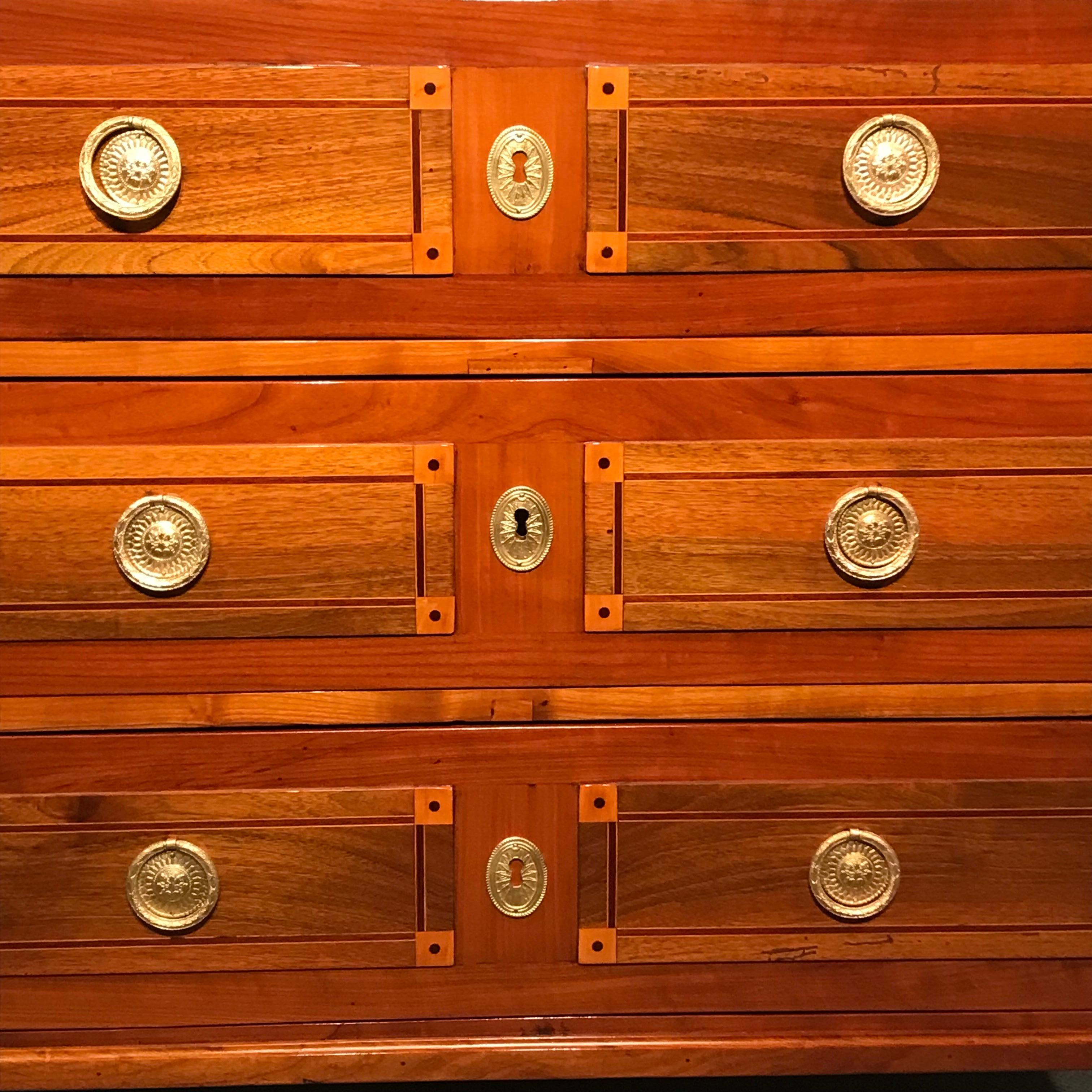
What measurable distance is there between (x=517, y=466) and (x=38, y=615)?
1.20 ft

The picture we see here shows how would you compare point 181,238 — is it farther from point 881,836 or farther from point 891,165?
point 881,836

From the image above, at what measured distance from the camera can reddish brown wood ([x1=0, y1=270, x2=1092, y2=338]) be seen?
0.82 m

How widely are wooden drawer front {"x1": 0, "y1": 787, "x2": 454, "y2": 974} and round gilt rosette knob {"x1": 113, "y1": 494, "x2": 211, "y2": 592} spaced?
0.17 meters

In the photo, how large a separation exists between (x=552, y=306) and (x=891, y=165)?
10.1 inches

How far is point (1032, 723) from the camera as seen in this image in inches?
34.9

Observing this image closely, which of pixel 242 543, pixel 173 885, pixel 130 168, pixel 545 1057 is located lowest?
pixel 545 1057

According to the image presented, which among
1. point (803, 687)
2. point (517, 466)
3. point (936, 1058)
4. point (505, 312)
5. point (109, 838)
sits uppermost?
point (505, 312)

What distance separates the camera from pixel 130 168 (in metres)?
0.79

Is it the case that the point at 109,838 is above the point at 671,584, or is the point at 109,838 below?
below

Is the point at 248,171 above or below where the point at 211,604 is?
above

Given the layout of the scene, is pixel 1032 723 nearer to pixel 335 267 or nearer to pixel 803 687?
pixel 803 687

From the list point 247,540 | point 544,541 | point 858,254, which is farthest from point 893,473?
point 247,540

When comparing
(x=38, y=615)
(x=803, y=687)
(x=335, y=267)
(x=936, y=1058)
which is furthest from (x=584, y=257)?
(x=936, y=1058)

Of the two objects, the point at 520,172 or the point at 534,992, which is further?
the point at 534,992
